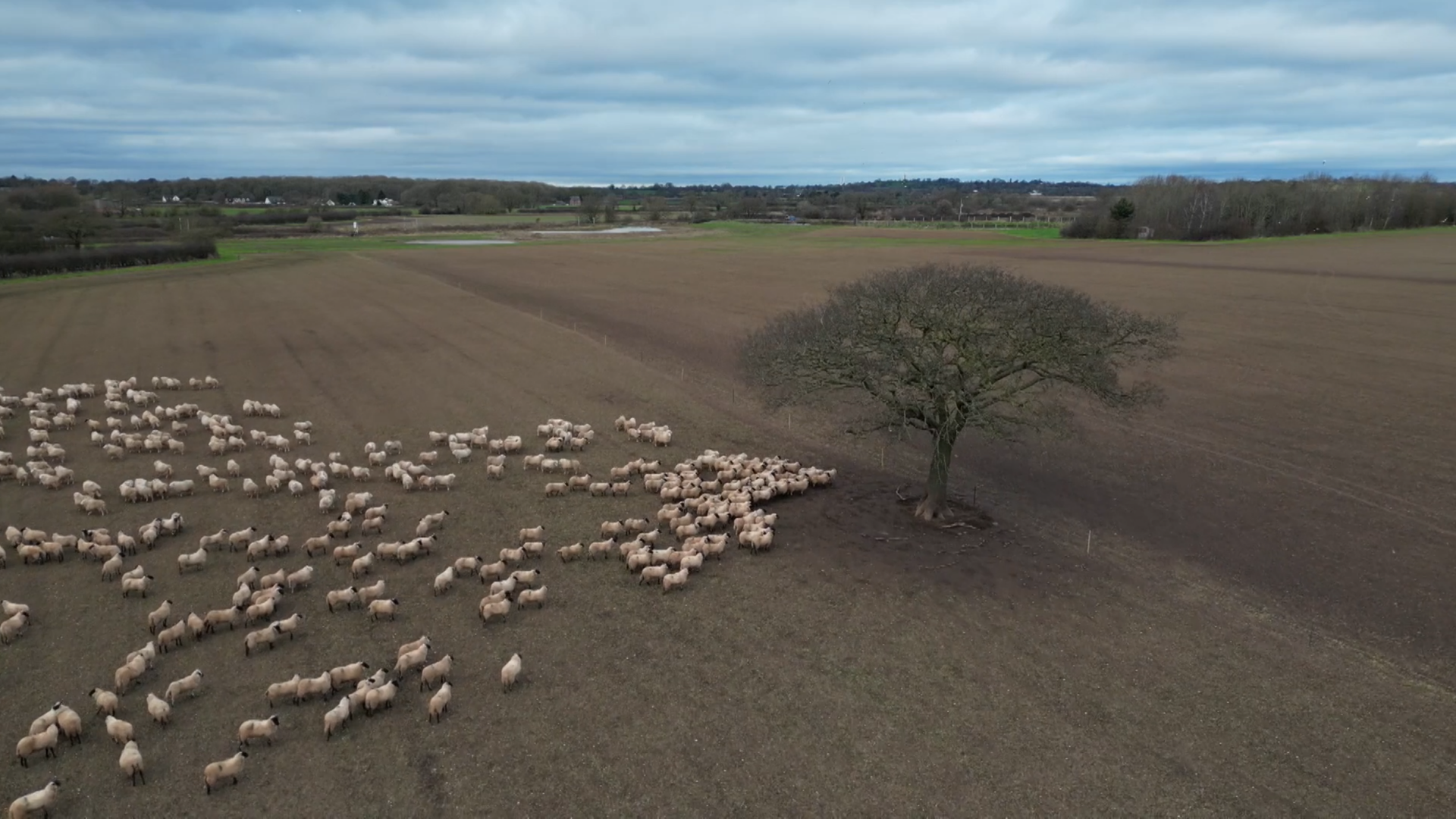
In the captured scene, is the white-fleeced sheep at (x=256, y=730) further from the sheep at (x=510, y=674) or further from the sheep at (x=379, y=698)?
the sheep at (x=510, y=674)

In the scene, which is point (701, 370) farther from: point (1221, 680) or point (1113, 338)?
point (1221, 680)

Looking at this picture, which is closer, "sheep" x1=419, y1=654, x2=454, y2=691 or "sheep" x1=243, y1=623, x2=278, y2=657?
"sheep" x1=419, y1=654, x2=454, y2=691

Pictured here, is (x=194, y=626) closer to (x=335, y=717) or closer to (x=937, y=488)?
(x=335, y=717)

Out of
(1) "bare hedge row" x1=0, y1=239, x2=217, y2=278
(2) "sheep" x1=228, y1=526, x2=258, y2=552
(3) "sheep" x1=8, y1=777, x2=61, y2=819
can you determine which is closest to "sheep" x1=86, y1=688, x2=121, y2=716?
(3) "sheep" x1=8, y1=777, x2=61, y2=819

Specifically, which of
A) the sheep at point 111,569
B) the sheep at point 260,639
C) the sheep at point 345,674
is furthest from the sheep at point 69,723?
the sheep at point 111,569

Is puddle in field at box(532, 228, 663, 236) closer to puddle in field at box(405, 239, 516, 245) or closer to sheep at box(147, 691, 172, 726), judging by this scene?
puddle in field at box(405, 239, 516, 245)

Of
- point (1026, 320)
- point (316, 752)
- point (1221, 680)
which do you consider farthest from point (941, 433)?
point (316, 752)
